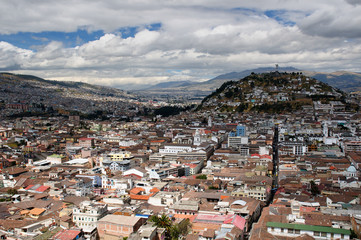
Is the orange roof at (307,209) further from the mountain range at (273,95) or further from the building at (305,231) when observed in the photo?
the mountain range at (273,95)

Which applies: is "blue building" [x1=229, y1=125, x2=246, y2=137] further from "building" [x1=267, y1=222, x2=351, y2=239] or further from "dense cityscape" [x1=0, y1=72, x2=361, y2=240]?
"building" [x1=267, y1=222, x2=351, y2=239]

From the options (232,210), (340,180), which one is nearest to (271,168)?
(340,180)

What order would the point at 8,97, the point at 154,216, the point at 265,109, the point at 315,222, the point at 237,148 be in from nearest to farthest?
the point at 315,222, the point at 154,216, the point at 237,148, the point at 265,109, the point at 8,97

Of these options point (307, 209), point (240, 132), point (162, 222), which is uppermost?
point (240, 132)

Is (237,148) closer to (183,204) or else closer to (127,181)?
(127,181)

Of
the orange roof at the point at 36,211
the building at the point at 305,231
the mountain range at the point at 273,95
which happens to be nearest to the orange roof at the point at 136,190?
the orange roof at the point at 36,211

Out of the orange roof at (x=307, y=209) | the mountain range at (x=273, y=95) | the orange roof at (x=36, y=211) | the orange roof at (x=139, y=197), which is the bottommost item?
the orange roof at (x=36, y=211)

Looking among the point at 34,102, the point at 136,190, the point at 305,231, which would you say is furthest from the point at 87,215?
the point at 34,102

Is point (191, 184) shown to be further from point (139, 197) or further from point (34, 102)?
point (34, 102)

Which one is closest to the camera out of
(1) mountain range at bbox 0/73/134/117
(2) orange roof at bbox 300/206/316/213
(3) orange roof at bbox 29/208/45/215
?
(2) orange roof at bbox 300/206/316/213

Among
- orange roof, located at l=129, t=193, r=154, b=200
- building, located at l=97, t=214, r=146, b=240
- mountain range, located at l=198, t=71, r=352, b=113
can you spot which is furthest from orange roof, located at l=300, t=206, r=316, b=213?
mountain range, located at l=198, t=71, r=352, b=113

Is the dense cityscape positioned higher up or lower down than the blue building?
lower down
